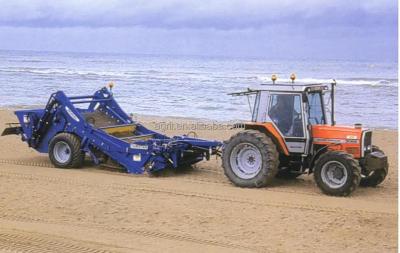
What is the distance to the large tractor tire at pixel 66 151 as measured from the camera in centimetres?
1113

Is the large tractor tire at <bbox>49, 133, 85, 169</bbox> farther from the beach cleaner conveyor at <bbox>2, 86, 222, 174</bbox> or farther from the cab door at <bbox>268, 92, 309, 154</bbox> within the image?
the cab door at <bbox>268, 92, 309, 154</bbox>

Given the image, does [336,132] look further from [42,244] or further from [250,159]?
[42,244]

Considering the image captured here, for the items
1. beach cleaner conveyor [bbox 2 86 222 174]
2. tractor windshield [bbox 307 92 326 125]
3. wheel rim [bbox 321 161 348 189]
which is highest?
tractor windshield [bbox 307 92 326 125]

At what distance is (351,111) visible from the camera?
24.2 m

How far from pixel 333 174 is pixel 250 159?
135cm

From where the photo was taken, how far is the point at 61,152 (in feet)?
37.6

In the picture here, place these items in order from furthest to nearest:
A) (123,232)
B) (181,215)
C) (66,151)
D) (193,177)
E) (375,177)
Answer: (66,151)
(193,177)
(375,177)
(181,215)
(123,232)

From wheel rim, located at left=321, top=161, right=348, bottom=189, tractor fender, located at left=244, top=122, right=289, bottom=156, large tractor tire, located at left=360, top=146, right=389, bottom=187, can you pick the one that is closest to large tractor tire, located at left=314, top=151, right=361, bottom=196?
wheel rim, located at left=321, top=161, right=348, bottom=189

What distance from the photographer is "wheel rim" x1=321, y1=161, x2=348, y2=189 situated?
909 cm

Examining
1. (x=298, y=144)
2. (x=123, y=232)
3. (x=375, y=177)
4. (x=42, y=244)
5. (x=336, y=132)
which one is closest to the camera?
(x=42, y=244)

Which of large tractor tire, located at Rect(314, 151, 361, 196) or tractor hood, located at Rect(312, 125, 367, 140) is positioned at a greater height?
tractor hood, located at Rect(312, 125, 367, 140)

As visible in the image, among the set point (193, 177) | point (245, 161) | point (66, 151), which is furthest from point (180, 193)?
point (66, 151)

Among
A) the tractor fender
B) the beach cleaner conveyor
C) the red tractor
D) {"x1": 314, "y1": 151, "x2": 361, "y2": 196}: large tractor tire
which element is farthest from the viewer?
the beach cleaner conveyor

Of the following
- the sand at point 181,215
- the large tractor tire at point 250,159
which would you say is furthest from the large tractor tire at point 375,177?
the large tractor tire at point 250,159
